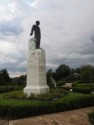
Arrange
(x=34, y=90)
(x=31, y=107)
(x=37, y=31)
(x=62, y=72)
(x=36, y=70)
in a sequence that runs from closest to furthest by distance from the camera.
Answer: (x=31, y=107), (x=34, y=90), (x=36, y=70), (x=37, y=31), (x=62, y=72)

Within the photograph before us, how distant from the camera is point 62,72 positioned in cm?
7175

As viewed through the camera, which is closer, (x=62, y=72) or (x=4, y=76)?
(x=4, y=76)

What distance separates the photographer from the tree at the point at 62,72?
7007cm

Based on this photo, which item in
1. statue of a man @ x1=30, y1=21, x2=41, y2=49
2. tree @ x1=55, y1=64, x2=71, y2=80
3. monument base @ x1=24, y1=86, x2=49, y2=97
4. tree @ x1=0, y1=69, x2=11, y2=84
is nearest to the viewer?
monument base @ x1=24, y1=86, x2=49, y2=97

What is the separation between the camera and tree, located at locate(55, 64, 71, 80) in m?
70.1

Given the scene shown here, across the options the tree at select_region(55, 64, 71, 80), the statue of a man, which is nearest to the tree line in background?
the tree at select_region(55, 64, 71, 80)

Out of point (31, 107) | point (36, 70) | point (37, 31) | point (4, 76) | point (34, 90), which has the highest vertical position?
point (37, 31)

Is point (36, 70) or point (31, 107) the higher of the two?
point (36, 70)

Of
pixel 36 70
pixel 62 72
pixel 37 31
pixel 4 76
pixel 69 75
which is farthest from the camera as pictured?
pixel 62 72

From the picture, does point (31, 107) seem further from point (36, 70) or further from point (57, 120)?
point (36, 70)

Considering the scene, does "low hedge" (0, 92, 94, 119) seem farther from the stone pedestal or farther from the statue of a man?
the statue of a man

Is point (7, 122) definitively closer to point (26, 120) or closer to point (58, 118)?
point (26, 120)

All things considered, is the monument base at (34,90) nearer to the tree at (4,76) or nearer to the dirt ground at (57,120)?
the dirt ground at (57,120)

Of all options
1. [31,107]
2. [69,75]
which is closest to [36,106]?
[31,107]
